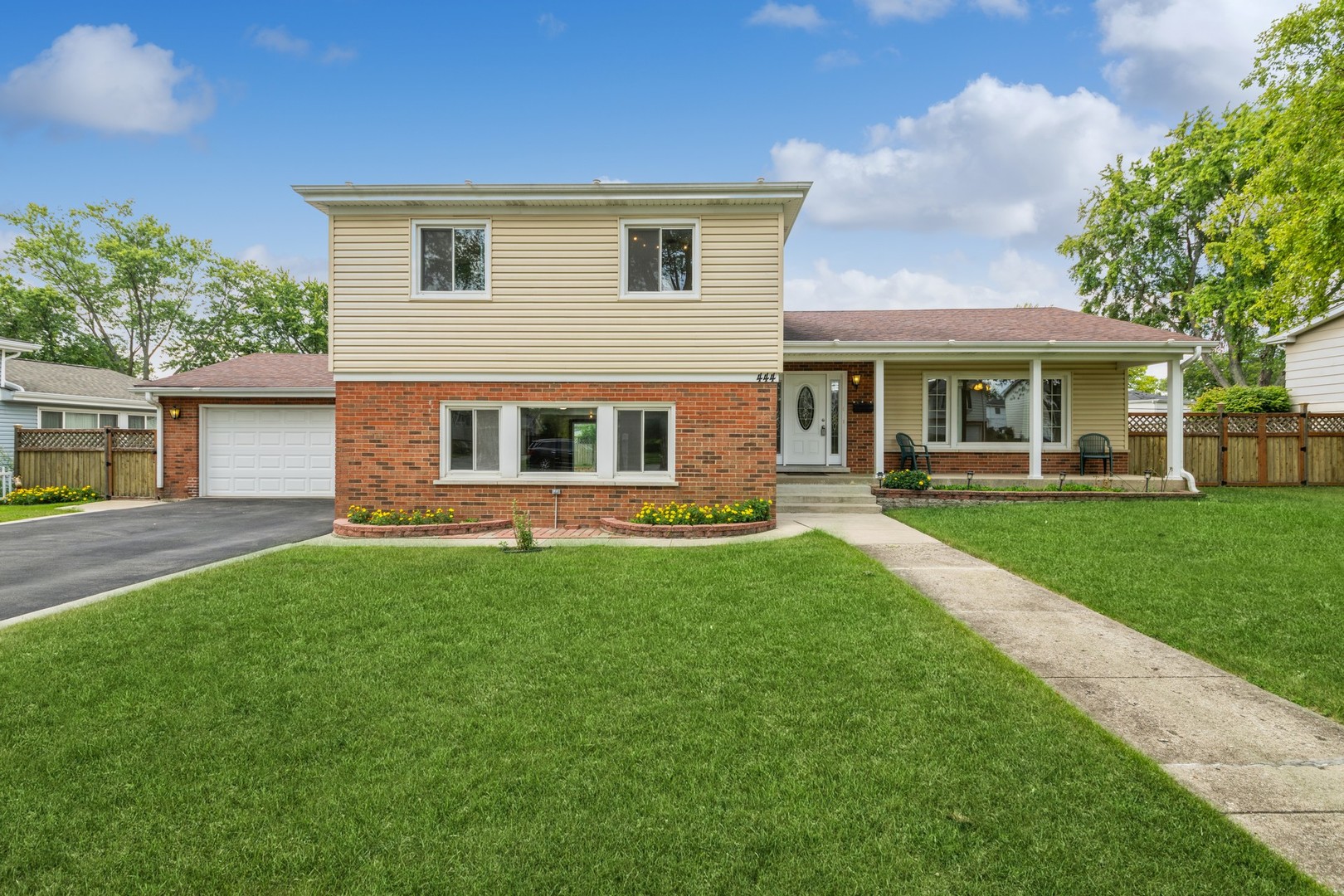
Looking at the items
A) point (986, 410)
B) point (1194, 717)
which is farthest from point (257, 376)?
point (1194, 717)

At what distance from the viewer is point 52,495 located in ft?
51.6

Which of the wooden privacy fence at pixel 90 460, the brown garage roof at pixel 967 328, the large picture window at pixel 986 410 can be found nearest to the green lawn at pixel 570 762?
the brown garage roof at pixel 967 328

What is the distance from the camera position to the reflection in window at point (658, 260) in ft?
34.3

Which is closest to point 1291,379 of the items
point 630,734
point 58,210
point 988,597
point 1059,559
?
point 1059,559

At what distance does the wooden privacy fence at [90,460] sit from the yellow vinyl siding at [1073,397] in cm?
1772

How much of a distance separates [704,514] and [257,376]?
12.4 metres

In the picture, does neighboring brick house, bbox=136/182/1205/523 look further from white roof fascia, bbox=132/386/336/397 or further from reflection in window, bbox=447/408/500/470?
white roof fascia, bbox=132/386/336/397

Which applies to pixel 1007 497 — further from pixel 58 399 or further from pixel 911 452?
pixel 58 399

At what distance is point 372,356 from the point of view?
1044 cm

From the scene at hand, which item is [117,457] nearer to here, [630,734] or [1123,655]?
[630,734]

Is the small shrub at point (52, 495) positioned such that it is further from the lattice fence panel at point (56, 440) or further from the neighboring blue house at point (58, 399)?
the neighboring blue house at point (58, 399)

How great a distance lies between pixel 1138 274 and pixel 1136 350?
55.4 feet

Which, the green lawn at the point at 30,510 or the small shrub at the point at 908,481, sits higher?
the small shrub at the point at 908,481

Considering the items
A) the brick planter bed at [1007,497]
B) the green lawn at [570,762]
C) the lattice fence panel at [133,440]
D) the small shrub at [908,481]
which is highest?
the lattice fence panel at [133,440]
